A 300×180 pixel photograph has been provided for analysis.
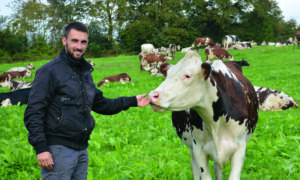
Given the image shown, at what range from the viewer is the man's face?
267 centimetres

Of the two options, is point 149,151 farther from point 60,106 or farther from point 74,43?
point 74,43

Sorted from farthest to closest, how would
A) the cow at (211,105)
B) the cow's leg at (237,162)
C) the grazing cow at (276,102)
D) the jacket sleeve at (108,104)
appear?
the grazing cow at (276,102)
the jacket sleeve at (108,104)
the cow's leg at (237,162)
the cow at (211,105)

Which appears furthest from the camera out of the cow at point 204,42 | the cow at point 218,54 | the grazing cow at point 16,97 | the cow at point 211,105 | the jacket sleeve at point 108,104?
the cow at point 204,42

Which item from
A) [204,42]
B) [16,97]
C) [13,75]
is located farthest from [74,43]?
[204,42]

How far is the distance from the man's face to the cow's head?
2.67 ft

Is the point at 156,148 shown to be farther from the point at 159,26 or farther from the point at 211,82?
the point at 159,26

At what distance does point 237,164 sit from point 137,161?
1.96 meters

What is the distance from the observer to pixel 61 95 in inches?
102

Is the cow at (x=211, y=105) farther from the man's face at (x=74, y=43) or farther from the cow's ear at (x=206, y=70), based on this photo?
the man's face at (x=74, y=43)

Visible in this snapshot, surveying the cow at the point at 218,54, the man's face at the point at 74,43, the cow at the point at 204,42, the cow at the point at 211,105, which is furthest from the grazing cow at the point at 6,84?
the cow at the point at 204,42

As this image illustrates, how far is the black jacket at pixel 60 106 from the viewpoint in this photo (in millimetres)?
2428

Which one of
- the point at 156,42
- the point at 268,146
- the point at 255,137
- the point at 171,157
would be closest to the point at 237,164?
the point at 171,157

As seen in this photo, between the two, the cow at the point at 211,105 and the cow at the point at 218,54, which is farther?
the cow at the point at 218,54

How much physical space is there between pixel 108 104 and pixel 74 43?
36.0 inches
